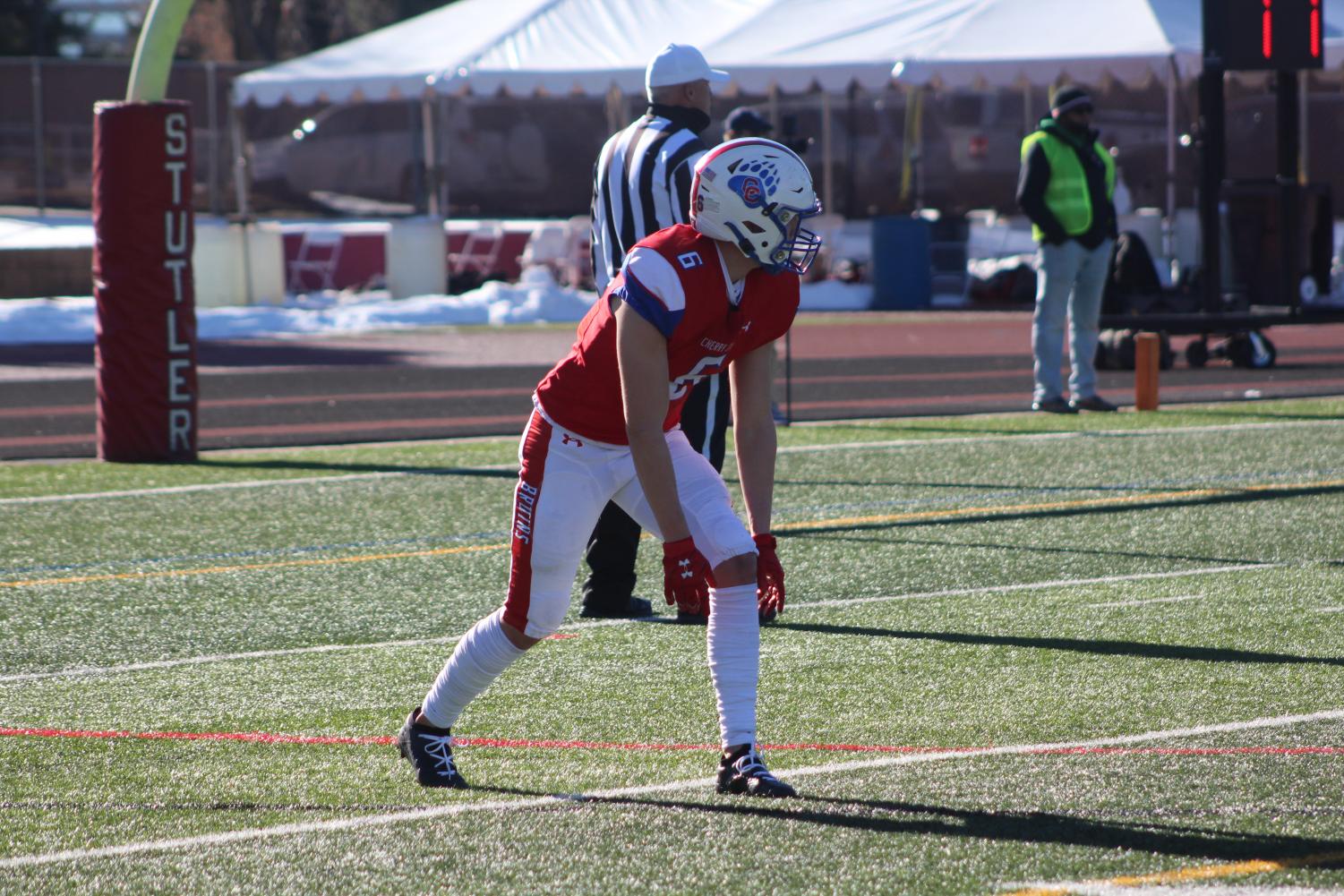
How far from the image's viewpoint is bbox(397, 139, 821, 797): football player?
4.18 meters

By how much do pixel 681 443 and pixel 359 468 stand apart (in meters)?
6.24

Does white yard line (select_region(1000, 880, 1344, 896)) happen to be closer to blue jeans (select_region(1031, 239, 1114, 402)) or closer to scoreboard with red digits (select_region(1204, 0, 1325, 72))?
blue jeans (select_region(1031, 239, 1114, 402))

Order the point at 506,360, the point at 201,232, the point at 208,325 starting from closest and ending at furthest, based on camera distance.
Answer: the point at 506,360 < the point at 208,325 < the point at 201,232

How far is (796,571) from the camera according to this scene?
7562 millimetres

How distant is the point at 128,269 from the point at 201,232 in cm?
1218

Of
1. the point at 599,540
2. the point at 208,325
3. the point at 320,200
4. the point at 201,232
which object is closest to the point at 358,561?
the point at 599,540

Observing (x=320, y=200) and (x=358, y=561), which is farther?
(x=320, y=200)

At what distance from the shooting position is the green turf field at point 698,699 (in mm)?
3979

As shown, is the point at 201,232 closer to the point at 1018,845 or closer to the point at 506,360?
the point at 506,360

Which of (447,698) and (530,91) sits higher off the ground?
(530,91)

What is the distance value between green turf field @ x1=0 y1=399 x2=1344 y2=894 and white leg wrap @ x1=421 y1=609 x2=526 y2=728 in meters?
0.20

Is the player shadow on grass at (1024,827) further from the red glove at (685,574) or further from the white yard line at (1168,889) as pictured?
the red glove at (685,574)

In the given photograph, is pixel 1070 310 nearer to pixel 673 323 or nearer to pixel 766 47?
pixel 673 323

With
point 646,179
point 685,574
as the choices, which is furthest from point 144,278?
point 685,574
